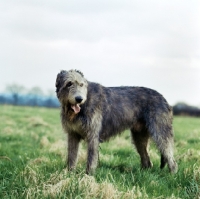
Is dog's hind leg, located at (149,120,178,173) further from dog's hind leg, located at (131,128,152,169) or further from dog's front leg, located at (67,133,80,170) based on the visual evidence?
dog's front leg, located at (67,133,80,170)

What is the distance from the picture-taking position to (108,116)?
23.5 ft

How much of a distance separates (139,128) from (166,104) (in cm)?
73

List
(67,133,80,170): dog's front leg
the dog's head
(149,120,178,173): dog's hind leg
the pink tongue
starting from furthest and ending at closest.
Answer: (149,120,178,173): dog's hind leg
(67,133,80,170): dog's front leg
the pink tongue
the dog's head

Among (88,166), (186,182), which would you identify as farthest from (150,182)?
(88,166)

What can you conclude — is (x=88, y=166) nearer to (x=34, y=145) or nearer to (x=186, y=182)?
(x=186, y=182)

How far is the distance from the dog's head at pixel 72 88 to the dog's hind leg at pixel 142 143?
6.25 ft

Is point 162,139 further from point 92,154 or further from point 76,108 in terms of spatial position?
point 76,108

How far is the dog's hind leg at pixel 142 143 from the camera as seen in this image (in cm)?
787

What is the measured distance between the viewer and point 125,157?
8.94 meters

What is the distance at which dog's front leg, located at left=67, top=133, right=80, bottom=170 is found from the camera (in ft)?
23.3

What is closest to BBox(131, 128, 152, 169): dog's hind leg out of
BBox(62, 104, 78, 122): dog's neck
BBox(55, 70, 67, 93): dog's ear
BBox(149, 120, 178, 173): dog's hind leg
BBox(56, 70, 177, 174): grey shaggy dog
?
BBox(56, 70, 177, 174): grey shaggy dog

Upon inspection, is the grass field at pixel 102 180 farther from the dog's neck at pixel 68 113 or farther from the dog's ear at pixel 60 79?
the dog's ear at pixel 60 79

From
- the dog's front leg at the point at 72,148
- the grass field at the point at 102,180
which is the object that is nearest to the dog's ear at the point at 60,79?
the dog's front leg at the point at 72,148

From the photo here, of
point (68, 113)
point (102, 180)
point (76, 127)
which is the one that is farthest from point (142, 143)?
point (102, 180)
